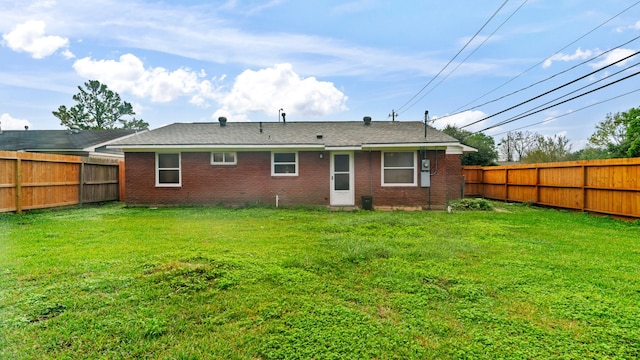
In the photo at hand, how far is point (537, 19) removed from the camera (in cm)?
1191

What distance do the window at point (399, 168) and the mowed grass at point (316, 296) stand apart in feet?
17.6

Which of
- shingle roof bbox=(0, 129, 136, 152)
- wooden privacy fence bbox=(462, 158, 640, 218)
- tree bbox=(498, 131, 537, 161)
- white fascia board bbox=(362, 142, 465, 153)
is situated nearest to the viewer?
wooden privacy fence bbox=(462, 158, 640, 218)

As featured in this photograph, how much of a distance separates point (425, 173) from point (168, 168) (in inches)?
382

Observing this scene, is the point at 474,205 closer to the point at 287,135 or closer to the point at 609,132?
the point at 287,135

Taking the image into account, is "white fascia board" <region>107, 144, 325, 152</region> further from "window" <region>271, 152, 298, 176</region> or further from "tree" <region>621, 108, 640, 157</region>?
"tree" <region>621, 108, 640, 157</region>

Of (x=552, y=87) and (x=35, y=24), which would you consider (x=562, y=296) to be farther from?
(x=552, y=87)

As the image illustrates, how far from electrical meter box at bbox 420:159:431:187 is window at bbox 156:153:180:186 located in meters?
9.18

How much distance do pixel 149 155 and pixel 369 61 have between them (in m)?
11.5

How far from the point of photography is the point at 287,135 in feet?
42.7

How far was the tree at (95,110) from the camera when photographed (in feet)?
121

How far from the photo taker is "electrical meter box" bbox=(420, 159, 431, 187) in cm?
1155

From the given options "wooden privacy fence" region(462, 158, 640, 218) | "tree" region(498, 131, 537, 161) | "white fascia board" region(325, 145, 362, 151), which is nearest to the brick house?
"white fascia board" region(325, 145, 362, 151)

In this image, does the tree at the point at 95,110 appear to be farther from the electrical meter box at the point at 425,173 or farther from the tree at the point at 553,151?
the tree at the point at 553,151

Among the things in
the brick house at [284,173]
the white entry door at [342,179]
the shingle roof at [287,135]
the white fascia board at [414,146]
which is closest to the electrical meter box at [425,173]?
the brick house at [284,173]
